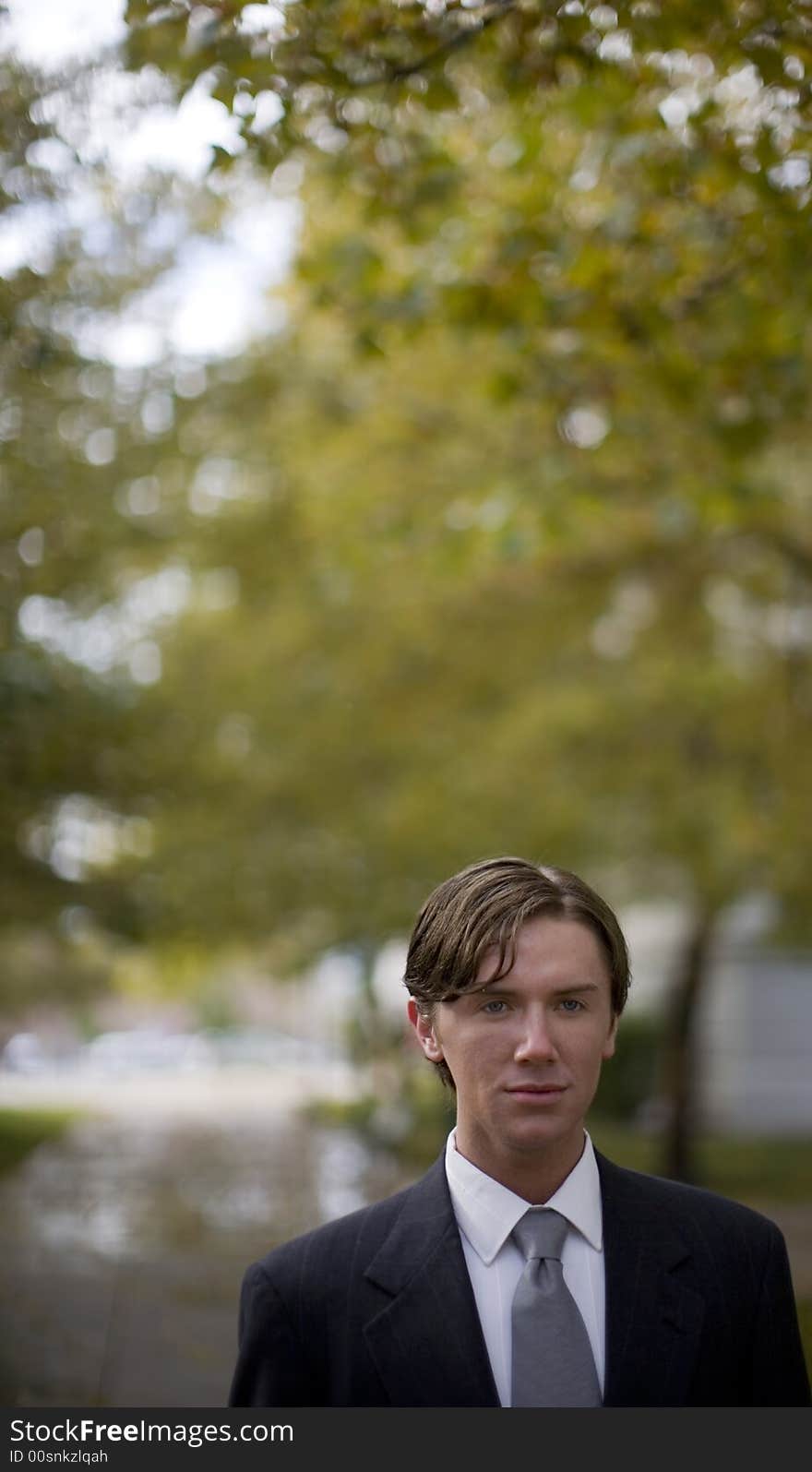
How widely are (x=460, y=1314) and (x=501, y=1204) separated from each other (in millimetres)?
169

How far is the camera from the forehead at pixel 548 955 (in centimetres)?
230

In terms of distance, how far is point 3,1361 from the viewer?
7676 mm

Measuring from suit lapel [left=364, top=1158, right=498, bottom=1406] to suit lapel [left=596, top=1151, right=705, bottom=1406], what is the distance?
20cm

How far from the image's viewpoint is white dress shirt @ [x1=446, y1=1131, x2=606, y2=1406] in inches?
91.4

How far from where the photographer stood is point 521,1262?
Answer: 235 centimetres

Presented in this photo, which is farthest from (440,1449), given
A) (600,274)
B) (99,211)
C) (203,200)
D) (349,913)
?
(349,913)

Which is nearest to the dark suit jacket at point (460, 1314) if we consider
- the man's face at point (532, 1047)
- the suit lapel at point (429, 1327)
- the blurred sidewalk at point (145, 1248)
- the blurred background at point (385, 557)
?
the suit lapel at point (429, 1327)

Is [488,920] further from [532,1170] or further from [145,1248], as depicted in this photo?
[145,1248]

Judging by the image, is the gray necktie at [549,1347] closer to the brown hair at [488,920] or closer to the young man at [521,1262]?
the young man at [521,1262]

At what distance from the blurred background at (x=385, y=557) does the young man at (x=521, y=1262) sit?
318 cm

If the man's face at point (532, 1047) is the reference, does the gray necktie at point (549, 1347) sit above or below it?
below

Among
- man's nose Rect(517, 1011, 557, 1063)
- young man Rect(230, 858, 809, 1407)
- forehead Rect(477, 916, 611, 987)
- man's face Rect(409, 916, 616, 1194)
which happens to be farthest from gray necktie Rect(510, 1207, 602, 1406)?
forehead Rect(477, 916, 611, 987)

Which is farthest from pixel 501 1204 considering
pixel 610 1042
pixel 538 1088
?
pixel 610 1042

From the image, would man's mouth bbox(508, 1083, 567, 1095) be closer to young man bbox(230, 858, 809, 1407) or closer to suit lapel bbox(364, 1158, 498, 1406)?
young man bbox(230, 858, 809, 1407)
